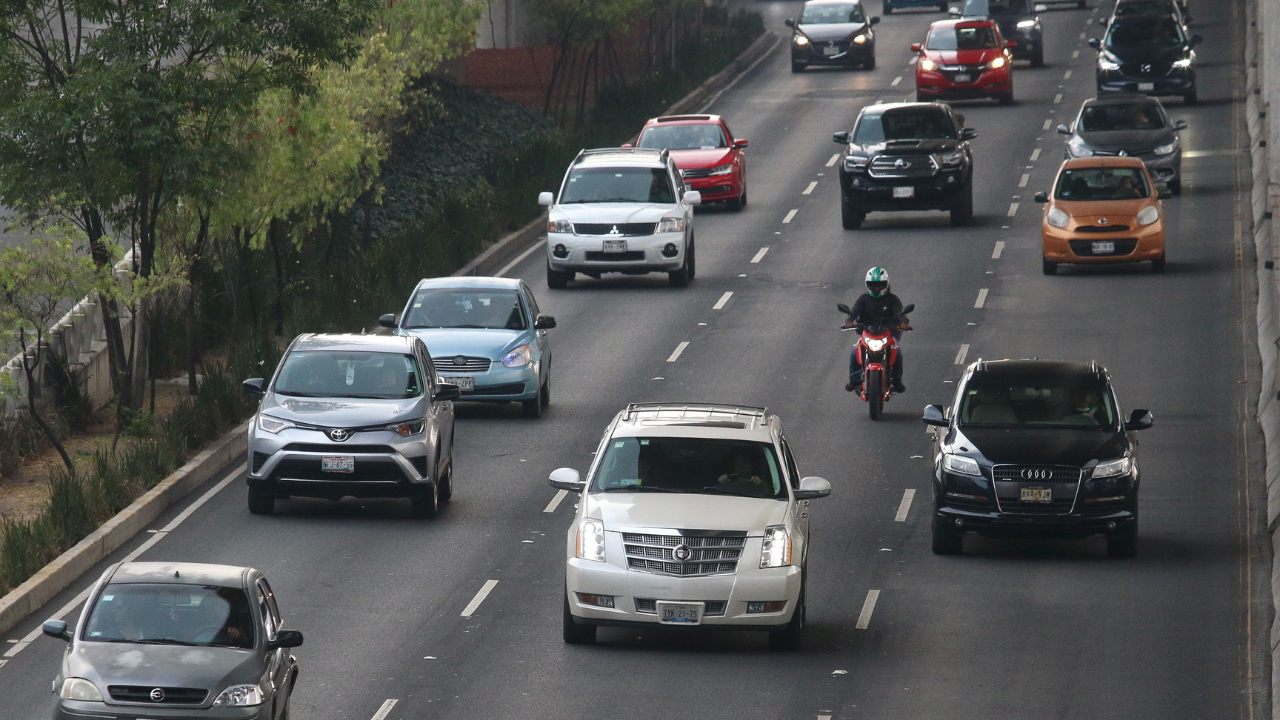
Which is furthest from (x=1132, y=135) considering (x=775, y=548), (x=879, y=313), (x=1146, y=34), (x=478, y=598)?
(x=775, y=548)

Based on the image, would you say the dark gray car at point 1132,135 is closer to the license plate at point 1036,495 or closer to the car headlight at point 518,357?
the car headlight at point 518,357

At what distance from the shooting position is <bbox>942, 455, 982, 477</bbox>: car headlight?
1895 cm

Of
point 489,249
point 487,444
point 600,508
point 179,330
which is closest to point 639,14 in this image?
point 489,249

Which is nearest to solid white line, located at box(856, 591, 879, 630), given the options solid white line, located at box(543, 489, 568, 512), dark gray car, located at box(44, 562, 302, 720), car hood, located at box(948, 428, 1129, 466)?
car hood, located at box(948, 428, 1129, 466)

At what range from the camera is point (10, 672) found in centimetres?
1612

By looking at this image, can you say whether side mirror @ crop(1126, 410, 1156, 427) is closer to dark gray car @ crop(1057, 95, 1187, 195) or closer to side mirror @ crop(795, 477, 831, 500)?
side mirror @ crop(795, 477, 831, 500)

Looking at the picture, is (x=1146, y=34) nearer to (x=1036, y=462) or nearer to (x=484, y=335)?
(x=484, y=335)

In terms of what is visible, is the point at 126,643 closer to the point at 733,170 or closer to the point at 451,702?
the point at 451,702

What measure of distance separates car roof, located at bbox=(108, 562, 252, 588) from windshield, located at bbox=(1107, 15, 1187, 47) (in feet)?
136

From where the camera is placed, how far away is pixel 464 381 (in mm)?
25578

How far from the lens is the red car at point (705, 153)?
139 feet

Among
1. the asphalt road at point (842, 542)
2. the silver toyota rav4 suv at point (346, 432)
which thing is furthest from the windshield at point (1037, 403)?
the silver toyota rav4 suv at point (346, 432)

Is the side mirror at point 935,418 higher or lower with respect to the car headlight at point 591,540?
lower

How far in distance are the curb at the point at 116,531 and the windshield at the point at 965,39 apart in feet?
108
